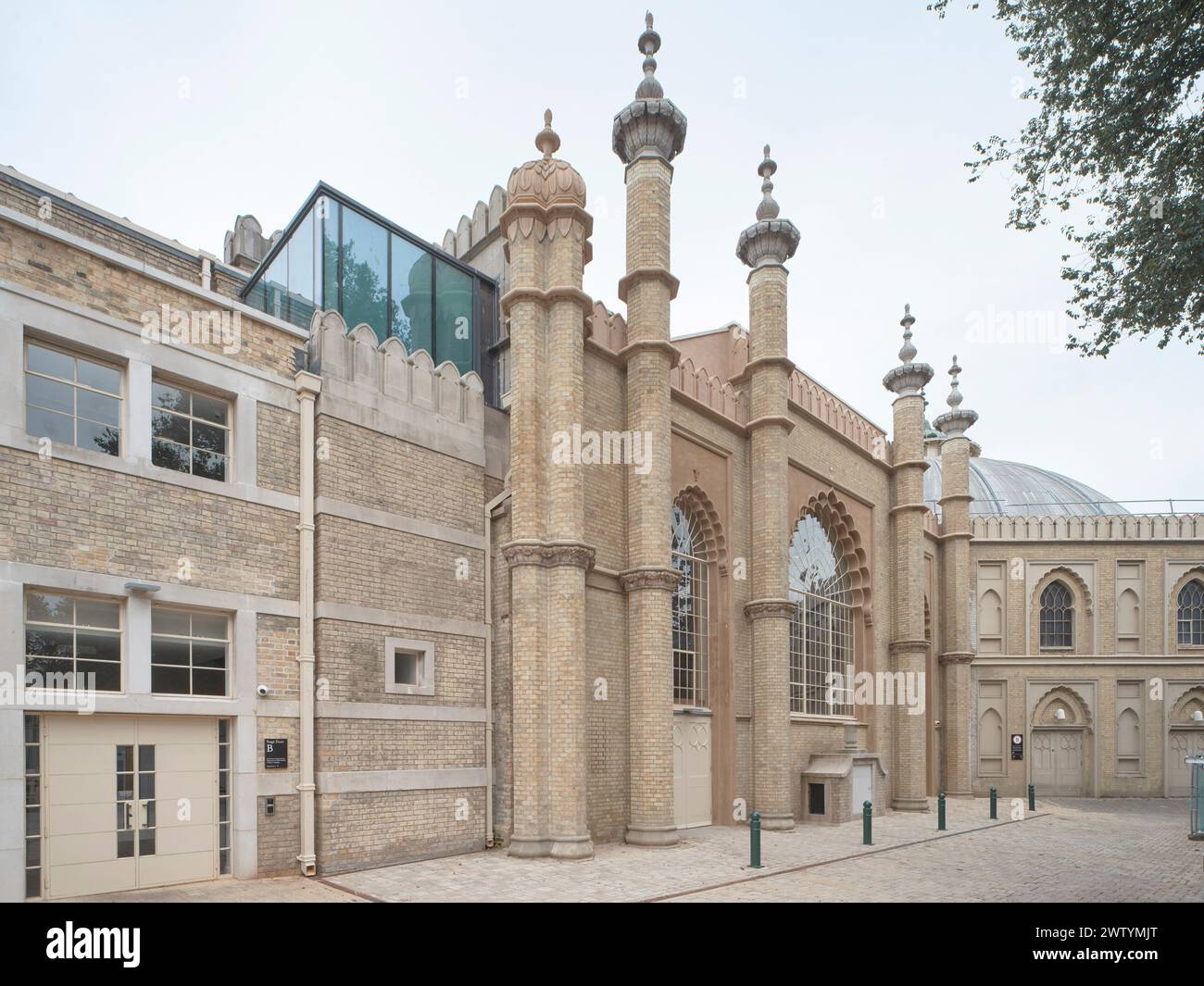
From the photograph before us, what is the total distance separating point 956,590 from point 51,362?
27.8 meters

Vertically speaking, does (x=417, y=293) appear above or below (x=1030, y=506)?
above

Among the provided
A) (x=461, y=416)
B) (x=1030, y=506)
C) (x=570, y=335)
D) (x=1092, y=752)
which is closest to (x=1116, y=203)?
(x=570, y=335)

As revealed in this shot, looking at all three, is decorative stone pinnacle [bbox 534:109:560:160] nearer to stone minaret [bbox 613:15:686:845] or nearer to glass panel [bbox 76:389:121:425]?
stone minaret [bbox 613:15:686:845]

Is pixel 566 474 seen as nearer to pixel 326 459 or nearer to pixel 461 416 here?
pixel 461 416

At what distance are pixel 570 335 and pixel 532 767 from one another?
7.22 metres

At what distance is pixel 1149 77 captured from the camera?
11.9 metres

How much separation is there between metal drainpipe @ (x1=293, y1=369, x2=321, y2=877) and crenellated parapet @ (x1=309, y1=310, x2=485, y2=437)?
15.0 inches

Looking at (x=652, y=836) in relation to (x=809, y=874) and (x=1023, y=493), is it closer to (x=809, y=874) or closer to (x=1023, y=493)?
(x=809, y=874)

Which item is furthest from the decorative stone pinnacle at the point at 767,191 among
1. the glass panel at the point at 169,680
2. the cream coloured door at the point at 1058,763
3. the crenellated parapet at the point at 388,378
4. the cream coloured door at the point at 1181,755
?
the cream coloured door at the point at 1181,755

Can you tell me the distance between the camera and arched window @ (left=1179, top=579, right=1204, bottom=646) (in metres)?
32.7

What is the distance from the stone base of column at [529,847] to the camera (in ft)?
47.1

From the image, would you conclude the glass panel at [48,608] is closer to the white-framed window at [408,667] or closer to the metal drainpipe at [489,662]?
the white-framed window at [408,667]

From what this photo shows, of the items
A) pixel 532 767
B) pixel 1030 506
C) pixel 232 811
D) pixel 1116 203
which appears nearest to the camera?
pixel 232 811

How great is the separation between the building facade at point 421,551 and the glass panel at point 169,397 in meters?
0.03
